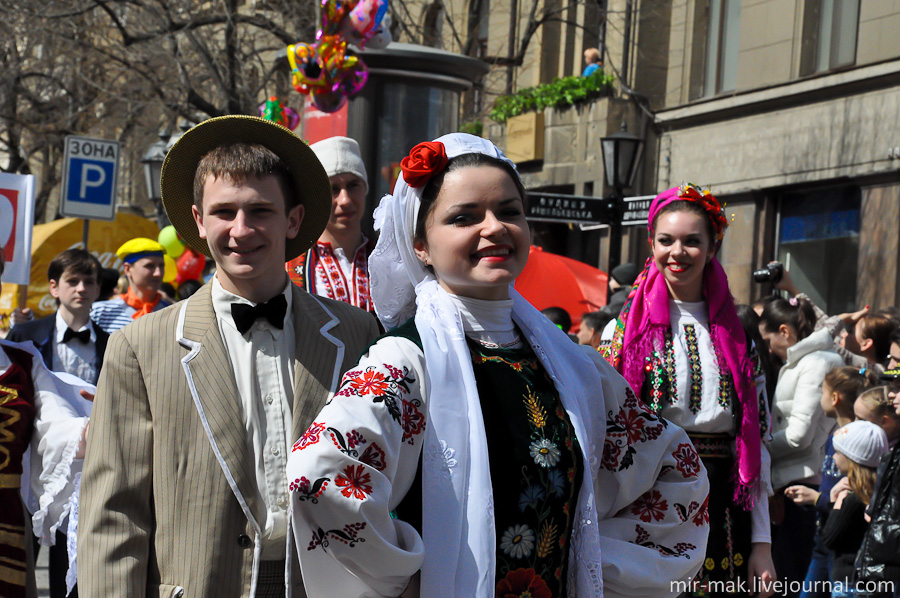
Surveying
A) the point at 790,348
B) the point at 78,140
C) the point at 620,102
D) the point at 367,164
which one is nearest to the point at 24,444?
the point at 790,348

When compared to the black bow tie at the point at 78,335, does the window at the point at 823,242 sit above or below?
above

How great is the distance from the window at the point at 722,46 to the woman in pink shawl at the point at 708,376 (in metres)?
13.5

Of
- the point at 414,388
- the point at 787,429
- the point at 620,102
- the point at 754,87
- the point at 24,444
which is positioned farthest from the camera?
the point at 620,102

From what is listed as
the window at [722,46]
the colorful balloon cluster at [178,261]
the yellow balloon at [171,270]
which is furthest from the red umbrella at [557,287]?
the window at [722,46]

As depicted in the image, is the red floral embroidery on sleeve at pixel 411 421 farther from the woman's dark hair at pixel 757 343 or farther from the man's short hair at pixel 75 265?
the man's short hair at pixel 75 265

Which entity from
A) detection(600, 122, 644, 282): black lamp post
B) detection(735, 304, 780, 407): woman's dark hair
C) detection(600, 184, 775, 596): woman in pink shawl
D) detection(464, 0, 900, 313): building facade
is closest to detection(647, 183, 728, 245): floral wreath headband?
detection(600, 184, 775, 596): woman in pink shawl

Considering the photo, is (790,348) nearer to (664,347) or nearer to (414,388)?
(664,347)

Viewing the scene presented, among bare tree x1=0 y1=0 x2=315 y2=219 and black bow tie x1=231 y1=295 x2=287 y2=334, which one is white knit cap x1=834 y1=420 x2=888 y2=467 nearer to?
black bow tie x1=231 y1=295 x2=287 y2=334

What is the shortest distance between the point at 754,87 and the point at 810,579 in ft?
37.2

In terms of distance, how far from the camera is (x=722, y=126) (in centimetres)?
1731

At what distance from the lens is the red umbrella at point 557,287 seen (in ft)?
32.6

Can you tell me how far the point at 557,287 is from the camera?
10203mm

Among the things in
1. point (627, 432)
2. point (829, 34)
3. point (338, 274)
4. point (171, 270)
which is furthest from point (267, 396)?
point (829, 34)

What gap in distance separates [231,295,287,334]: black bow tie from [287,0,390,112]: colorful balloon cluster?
5.12 metres
